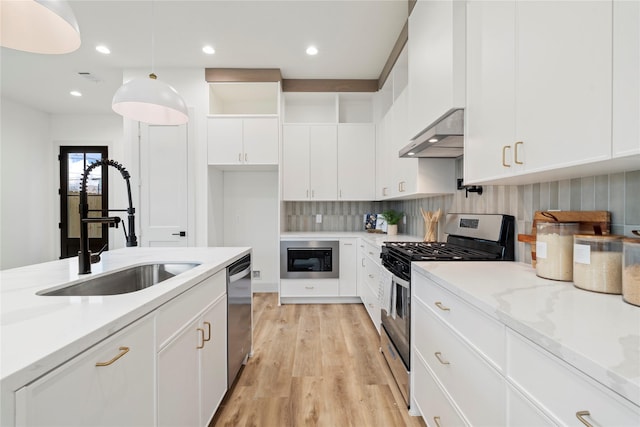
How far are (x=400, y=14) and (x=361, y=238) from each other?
230 cm

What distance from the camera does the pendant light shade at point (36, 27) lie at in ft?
3.66

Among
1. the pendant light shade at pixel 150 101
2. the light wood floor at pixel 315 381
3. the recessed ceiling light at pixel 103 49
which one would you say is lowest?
the light wood floor at pixel 315 381

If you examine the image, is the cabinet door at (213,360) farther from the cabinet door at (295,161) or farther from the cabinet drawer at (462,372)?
the cabinet door at (295,161)

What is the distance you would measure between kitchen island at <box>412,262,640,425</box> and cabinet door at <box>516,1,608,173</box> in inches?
18.1

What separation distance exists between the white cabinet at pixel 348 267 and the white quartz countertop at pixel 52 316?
Answer: 2305mm

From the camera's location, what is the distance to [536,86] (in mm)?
1047

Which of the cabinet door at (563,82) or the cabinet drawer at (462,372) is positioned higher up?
the cabinet door at (563,82)

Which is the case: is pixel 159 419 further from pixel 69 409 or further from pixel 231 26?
pixel 231 26

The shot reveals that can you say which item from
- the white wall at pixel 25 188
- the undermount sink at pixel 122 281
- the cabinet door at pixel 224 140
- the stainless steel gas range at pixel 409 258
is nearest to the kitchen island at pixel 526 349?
the stainless steel gas range at pixel 409 258

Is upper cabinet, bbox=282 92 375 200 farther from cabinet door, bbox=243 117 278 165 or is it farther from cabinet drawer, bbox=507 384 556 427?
cabinet drawer, bbox=507 384 556 427

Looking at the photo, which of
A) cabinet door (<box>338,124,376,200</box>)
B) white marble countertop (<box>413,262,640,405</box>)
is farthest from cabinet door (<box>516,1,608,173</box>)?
cabinet door (<box>338,124,376,200</box>)

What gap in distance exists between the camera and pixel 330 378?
2.00m

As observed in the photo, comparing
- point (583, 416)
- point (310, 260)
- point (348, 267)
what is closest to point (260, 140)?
point (310, 260)

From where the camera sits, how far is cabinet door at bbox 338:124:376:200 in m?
3.79
